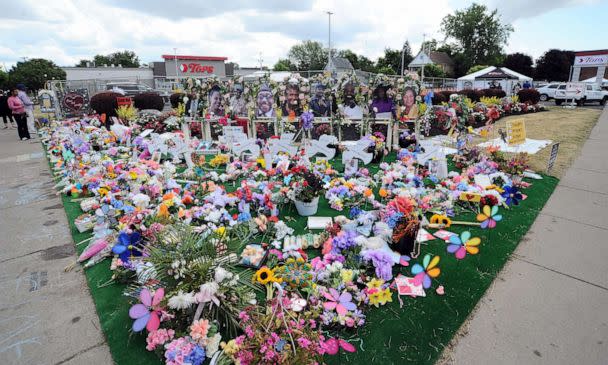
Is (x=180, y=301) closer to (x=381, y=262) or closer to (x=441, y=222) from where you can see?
(x=381, y=262)

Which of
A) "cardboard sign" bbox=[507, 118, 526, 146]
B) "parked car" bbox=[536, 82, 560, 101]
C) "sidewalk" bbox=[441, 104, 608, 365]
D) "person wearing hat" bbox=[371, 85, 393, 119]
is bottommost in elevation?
"sidewalk" bbox=[441, 104, 608, 365]

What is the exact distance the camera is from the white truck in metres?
19.7

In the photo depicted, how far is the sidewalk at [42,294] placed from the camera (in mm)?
2234

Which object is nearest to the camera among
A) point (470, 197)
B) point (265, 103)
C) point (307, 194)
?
point (307, 194)

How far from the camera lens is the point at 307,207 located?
165 inches

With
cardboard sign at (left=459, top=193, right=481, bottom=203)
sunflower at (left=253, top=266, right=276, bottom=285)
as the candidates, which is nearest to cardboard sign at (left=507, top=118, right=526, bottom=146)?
cardboard sign at (left=459, top=193, right=481, bottom=203)

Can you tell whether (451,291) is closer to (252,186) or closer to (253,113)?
(252,186)

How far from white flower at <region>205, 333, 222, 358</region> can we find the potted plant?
87.0 inches

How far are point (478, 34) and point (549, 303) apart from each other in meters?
62.1

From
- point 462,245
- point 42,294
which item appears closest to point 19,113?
point 42,294

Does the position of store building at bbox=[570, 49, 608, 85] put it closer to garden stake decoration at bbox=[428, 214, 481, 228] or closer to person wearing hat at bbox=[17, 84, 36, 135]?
garden stake decoration at bbox=[428, 214, 481, 228]

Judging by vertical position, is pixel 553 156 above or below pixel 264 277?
above

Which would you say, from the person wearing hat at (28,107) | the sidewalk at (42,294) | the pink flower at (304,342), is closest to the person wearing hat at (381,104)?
the sidewalk at (42,294)

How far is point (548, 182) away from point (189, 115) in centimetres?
794
